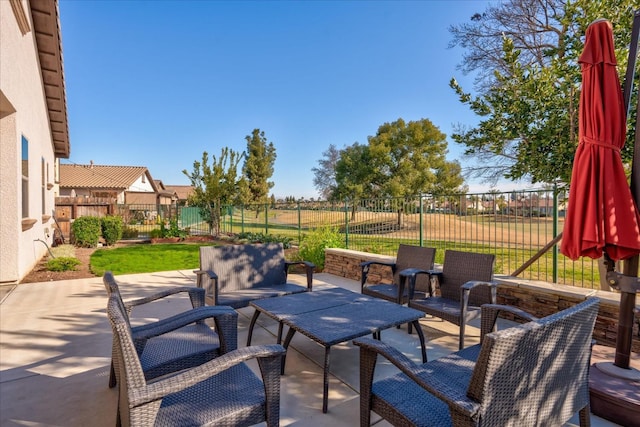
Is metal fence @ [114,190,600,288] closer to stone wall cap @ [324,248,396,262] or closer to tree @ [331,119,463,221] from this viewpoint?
stone wall cap @ [324,248,396,262]

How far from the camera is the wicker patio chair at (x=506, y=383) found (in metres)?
1.34

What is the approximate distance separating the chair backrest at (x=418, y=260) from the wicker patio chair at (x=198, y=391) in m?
2.60

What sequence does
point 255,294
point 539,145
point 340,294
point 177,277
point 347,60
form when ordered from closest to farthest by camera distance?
point 340,294
point 255,294
point 539,145
point 177,277
point 347,60

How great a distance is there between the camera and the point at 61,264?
24.9 feet

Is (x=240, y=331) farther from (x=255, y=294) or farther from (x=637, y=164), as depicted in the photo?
(x=637, y=164)

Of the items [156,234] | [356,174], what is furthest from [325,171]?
[156,234]

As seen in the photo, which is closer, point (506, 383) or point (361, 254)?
point (506, 383)

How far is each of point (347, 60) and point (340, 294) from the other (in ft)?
46.4

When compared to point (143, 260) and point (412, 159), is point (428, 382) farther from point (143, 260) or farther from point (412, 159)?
point (412, 159)

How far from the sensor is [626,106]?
228 cm

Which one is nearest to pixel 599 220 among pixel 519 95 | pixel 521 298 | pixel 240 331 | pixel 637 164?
pixel 637 164

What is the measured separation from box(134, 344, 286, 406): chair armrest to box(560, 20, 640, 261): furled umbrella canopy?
2.16 metres

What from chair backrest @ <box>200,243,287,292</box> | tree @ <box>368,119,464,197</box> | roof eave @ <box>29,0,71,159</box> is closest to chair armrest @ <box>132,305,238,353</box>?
chair backrest @ <box>200,243,287,292</box>

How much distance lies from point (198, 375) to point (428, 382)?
106cm
